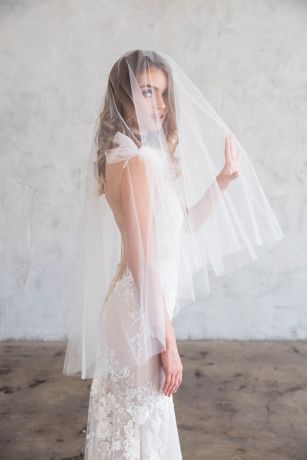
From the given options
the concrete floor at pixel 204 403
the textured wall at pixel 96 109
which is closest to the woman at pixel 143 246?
the concrete floor at pixel 204 403

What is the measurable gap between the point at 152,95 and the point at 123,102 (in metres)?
0.09

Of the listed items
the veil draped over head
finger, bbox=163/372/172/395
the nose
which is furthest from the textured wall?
finger, bbox=163/372/172/395

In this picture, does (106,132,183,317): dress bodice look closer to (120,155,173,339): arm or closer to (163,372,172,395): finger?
(120,155,173,339): arm

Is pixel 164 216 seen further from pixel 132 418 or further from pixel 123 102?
pixel 132 418

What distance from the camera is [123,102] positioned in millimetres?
1447

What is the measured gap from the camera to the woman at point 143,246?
1335 mm

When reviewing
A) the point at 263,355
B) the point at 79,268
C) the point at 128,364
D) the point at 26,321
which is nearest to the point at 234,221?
the point at 79,268

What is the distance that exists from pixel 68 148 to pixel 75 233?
0.66 metres

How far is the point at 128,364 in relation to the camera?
1.36 metres

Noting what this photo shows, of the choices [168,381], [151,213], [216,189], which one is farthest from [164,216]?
[168,381]

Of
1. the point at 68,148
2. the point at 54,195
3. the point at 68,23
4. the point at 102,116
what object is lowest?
the point at 102,116

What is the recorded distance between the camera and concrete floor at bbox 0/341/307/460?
2.43 metres

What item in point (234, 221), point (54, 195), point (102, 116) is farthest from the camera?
point (54, 195)

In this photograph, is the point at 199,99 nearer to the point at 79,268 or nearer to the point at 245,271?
the point at 79,268
